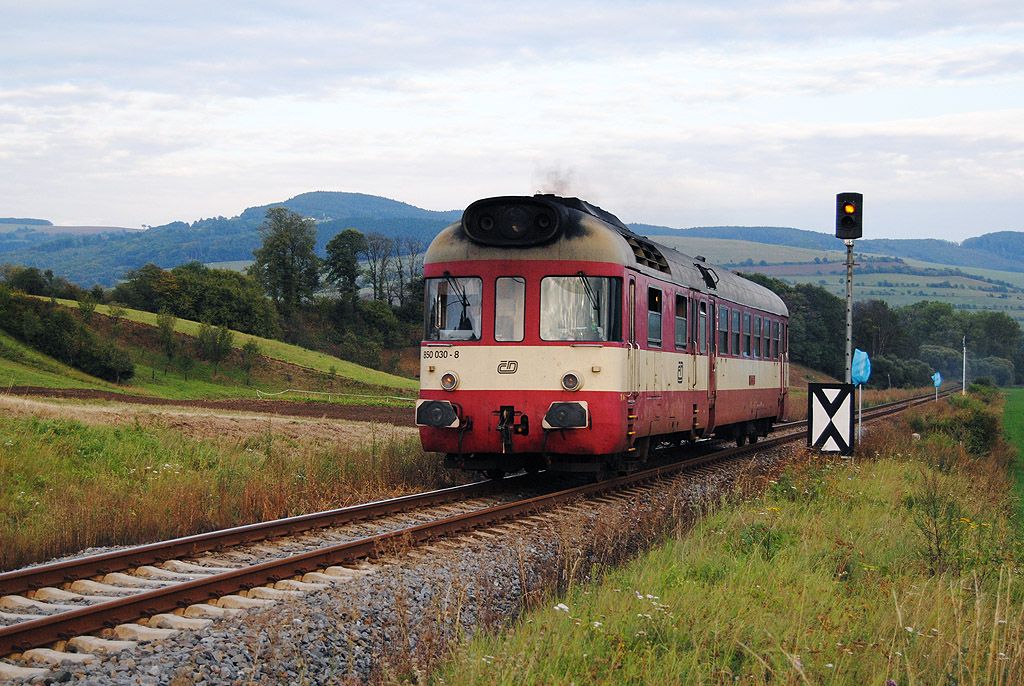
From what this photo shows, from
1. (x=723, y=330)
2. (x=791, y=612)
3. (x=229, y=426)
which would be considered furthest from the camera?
(x=229, y=426)

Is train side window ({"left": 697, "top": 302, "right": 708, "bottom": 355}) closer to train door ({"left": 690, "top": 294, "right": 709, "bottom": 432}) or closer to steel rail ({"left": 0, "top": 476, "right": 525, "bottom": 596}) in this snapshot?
train door ({"left": 690, "top": 294, "right": 709, "bottom": 432})

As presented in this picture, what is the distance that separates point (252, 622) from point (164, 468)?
24.5 ft

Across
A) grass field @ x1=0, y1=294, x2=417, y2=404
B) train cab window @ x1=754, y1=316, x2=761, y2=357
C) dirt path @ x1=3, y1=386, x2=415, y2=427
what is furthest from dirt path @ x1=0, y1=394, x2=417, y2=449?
grass field @ x1=0, y1=294, x2=417, y2=404

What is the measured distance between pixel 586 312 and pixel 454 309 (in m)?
1.77

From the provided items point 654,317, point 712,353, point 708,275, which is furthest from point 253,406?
point 654,317

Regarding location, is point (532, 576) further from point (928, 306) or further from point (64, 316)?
point (928, 306)

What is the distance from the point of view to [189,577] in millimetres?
8828

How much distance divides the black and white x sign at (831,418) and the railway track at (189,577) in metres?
5.06

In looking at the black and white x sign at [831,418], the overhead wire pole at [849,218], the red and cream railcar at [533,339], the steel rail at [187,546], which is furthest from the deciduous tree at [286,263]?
the steel rail at [187,546]

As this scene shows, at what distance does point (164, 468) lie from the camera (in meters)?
14.0

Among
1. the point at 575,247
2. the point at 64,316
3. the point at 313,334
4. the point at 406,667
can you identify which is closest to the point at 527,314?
the point at 575,247

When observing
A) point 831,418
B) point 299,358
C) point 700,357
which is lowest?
point 299,358

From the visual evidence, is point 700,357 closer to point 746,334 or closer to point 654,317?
point 654,317

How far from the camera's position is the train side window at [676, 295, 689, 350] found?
Answer: 1695 cm
